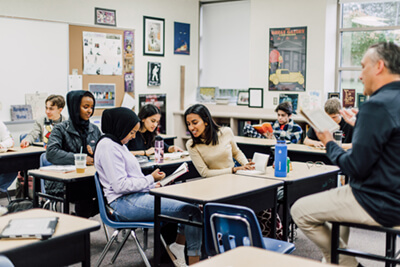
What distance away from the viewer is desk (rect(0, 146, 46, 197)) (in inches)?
193

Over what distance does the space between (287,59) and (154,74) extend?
2075 mm

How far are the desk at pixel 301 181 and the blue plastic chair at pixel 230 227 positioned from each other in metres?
1.15

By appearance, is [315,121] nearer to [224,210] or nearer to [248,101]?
[224,210]

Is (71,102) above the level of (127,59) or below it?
below

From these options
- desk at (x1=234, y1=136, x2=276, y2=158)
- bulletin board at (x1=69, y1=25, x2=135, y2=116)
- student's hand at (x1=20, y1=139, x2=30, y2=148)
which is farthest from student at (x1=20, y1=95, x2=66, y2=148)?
desk at (x1=234, y1=136, x2=276, y2=158)

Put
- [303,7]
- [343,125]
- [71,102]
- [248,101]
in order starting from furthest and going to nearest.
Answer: [248,101] → [303,7] → [343,125] → [71,102]

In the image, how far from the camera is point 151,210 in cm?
357

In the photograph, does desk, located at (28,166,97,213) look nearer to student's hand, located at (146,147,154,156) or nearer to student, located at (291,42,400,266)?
student's hand, located at (146,147,154,156)

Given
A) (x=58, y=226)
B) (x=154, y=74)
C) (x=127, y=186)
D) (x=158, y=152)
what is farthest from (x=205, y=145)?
(x=154, y=74)

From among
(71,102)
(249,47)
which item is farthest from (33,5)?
(249,47)

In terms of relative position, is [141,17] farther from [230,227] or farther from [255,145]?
[230,227]

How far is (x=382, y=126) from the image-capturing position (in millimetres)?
2537

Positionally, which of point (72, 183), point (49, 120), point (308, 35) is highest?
point (308, 35)

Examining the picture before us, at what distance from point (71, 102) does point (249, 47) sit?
14.2ft
